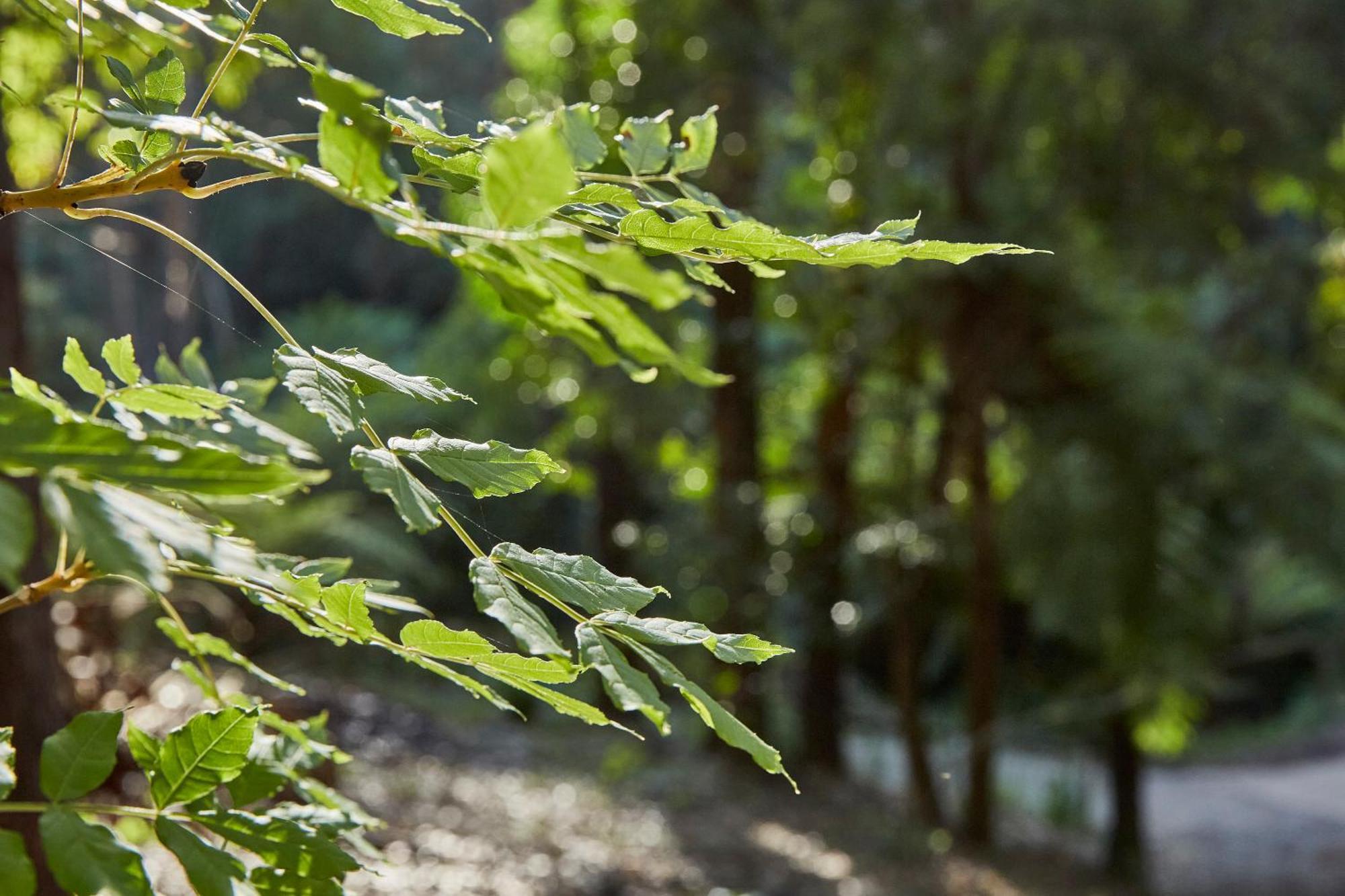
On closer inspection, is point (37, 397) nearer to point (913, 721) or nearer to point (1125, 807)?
point (913, 721)

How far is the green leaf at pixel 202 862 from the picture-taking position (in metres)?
0.50

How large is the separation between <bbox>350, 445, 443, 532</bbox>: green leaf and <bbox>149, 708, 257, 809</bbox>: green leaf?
162 millimetres

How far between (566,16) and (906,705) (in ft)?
9.66

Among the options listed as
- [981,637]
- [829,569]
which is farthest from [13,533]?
[829,569]

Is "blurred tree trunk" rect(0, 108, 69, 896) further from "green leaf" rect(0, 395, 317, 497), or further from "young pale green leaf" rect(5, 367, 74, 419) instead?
"green leaf" rect(0, 395, 317, 497)

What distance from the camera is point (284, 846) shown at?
1.86ft

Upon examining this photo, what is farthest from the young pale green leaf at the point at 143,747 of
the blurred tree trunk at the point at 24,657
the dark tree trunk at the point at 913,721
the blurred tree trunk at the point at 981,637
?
the dark tree trunk at the point at 913,721

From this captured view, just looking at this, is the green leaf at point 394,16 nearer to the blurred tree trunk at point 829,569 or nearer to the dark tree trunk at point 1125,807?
the blurred tree trunk at point 829,569

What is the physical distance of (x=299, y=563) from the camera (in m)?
0.66

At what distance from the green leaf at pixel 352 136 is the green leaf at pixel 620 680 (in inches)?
7.7

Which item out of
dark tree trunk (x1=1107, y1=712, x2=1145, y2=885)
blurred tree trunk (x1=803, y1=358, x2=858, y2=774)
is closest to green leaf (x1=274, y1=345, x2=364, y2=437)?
blurred tree trunk (x1=803, y1=358, x2=858, y2=774)

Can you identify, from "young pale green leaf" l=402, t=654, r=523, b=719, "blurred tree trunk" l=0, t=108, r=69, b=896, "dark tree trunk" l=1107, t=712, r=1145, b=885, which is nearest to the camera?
"young pale green leaf" l=402, t=654, r=523, b=719

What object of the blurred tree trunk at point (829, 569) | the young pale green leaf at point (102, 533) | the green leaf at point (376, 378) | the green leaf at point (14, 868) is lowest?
the green leaf at point (14, 868)

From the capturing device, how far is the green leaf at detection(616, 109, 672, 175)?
0.58m
